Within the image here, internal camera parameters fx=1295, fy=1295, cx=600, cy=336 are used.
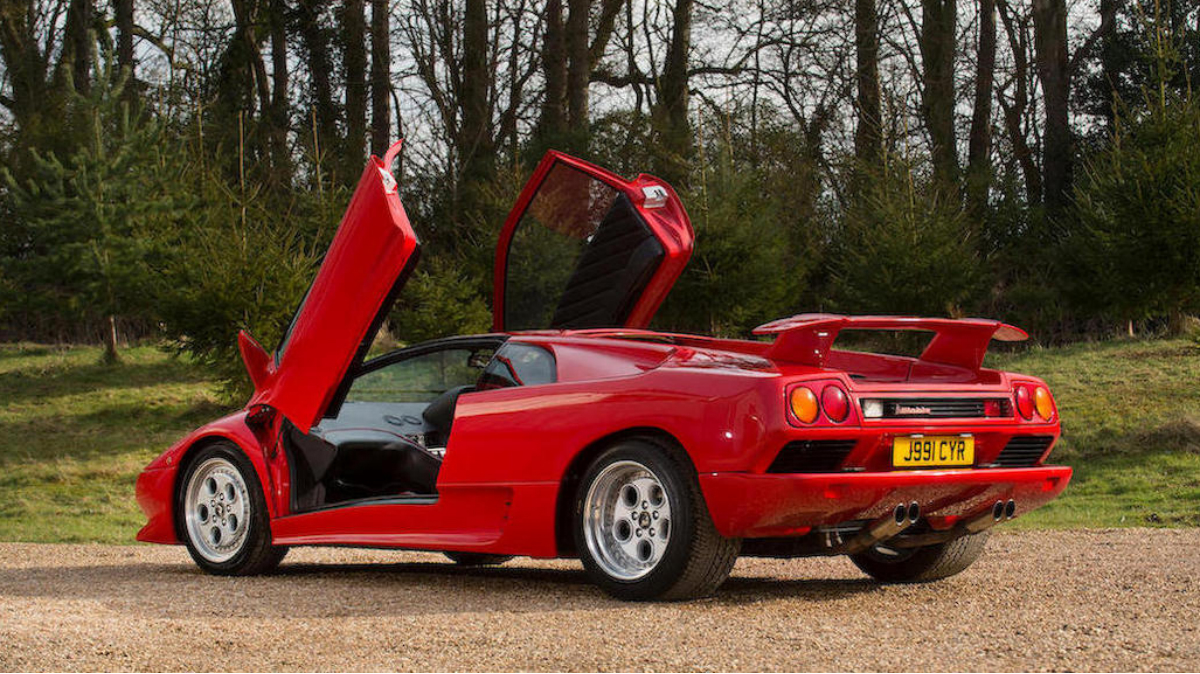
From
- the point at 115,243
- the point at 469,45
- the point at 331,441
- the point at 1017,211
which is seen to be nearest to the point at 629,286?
the point at 331,441

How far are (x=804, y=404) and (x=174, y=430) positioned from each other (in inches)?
636

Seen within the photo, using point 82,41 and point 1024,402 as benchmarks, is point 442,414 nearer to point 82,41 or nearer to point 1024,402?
point 1024,402

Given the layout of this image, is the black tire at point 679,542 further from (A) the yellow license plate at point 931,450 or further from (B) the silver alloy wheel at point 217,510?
(B) the silver alloy wheel at point 217,510

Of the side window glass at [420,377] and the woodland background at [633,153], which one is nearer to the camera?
the side window glass at [420,377]

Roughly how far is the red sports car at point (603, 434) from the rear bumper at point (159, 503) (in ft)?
0.05

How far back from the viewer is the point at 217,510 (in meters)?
7.08

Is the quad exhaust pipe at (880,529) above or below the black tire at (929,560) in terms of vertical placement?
above

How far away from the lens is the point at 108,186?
2127 cm

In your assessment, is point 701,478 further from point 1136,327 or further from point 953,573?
point 1136,327

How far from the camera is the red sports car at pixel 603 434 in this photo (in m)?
5.02

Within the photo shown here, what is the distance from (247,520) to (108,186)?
1603 cm

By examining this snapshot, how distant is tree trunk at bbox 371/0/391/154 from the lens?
90.8 feet

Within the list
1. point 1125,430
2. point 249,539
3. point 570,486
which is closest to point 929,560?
point 570,486

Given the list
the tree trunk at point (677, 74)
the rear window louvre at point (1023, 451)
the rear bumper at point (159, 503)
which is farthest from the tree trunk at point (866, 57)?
the rear window louvre at point (1023, 451)
